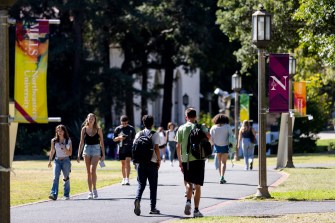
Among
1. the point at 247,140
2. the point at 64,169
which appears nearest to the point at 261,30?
the point at 64,169

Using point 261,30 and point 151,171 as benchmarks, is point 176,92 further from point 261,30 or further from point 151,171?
point 151,171

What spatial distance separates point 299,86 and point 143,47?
28.5 meters

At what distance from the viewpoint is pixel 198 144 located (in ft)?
52.6

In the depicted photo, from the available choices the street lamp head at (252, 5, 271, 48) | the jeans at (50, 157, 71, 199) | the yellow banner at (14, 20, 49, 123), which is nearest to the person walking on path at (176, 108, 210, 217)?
the street lamp head at (252, 5, 271, 48)

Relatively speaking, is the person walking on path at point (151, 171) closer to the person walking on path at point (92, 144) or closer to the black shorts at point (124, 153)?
the person walking on path at point (92, 144)

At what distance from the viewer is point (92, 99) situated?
53.2 metres

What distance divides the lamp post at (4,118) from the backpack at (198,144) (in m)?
6.54

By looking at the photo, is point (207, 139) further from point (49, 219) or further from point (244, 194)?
point (244, 194)

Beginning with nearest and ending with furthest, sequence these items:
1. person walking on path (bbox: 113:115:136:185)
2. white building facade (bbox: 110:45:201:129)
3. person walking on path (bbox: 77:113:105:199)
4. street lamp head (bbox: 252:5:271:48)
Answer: street lamp head (bbox: 252:5:271:48)
person walking on path (bbox: 77:113:105:199)
person walking on path (bbox: 113:115:136:185)
white building facade (bbox: 110:45:201:129)

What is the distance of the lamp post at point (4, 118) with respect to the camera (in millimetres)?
9703

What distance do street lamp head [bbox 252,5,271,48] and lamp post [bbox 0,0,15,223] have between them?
33.7 feet

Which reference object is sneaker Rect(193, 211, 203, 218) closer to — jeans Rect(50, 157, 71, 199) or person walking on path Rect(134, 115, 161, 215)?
person walking on path Rect(134, 115, 161, 215)

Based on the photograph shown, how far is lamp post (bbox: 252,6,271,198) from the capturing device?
1905 centimetres

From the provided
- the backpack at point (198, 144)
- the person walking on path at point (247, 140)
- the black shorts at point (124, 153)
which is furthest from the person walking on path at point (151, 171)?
the person walking on path at point (247, 140)
